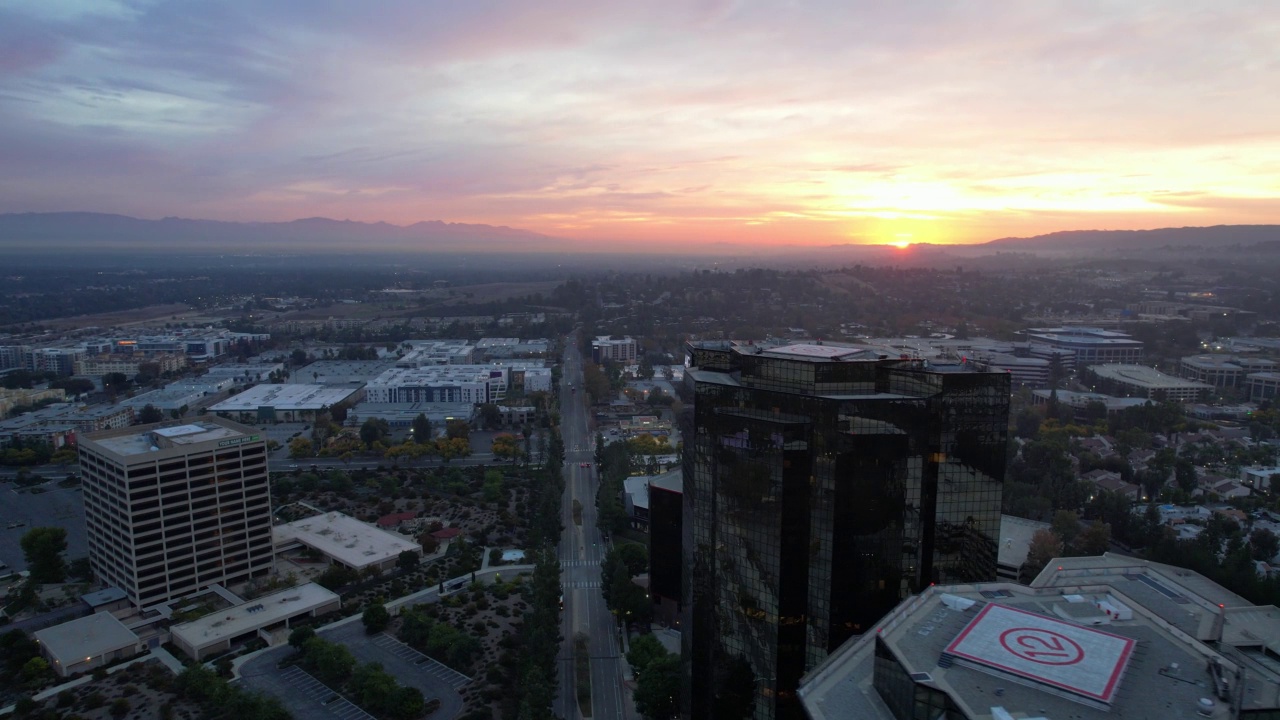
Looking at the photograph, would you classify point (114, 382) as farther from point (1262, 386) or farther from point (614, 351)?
point (1262, 386)

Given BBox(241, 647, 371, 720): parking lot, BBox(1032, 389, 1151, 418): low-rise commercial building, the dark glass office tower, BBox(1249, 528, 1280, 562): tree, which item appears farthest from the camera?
BBox(1032, 389, 1151, 418): low-rise commercial building

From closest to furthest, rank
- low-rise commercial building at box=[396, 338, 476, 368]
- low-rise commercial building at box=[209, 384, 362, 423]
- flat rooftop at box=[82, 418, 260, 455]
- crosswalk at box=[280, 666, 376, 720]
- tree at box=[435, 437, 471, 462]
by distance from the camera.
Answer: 1. crosswalk at box=[280, 666, 376, 720]
2. flat rooftop at box=[82, 418, 260, 455]
3. tree at box=[435, 437, 471, 462]
4. low-rise commercial building at box=[209, 384, 362, 423]
5. low-rise commercial building at box=[396, 338, 476, 368]

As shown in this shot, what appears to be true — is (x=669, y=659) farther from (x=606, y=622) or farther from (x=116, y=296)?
(x=116, y=296)

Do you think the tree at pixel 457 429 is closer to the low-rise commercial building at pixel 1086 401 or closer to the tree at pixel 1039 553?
the tree at pixel 1039 553

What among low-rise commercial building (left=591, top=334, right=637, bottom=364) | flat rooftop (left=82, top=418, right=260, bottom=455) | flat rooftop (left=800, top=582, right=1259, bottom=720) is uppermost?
flat rooftop (left=800, top=582, right=1259, bottom=720)

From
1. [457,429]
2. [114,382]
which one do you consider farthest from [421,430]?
[114,382]

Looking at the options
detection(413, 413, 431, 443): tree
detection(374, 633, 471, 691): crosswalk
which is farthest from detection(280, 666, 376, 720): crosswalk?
detection(413, 413, 431, 443): tree

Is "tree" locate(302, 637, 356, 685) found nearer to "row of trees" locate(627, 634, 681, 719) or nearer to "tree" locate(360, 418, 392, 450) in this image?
"row of trees" locate(627, 634, 681, 719)

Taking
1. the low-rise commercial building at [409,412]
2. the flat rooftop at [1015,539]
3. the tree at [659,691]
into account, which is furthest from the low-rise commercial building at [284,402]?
the flat rooftop at [1015,539]
